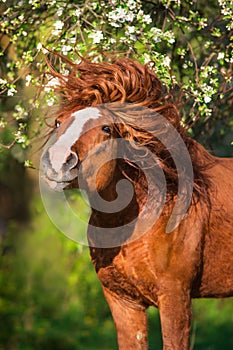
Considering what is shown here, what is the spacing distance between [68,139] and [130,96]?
0.66m

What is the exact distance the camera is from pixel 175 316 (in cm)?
532

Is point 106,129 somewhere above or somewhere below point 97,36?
below

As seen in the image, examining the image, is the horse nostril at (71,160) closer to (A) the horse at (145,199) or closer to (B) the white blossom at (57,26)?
(A) the horse at (145,199)

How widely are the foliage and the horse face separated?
155cm

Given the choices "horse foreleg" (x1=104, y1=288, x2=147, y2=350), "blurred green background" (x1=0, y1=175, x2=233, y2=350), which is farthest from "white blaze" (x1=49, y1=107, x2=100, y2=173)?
"blurred green background" (x1=0, y1=175, x2=233, y2=350)

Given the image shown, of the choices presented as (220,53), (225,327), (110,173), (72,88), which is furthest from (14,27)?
(225,327)

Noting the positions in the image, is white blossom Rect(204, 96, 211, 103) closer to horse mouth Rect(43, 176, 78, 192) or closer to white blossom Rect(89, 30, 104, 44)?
white blossom Rect(89, 30, 104, 44)

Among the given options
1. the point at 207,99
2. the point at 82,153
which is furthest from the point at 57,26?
the point at 82,153

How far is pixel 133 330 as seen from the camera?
5742 millimetres

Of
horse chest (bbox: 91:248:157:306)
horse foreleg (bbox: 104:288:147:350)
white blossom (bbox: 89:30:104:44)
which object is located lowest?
horse foreleg (bbox: 104:288:147:350)

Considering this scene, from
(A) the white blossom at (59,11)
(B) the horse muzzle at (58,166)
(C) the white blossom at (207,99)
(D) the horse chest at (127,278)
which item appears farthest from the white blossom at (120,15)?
(B) the horse muzzle at (58,166)

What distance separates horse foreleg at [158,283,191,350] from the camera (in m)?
5.31

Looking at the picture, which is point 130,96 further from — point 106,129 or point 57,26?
point 57,26

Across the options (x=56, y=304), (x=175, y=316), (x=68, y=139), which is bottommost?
(x=56, y=304)
